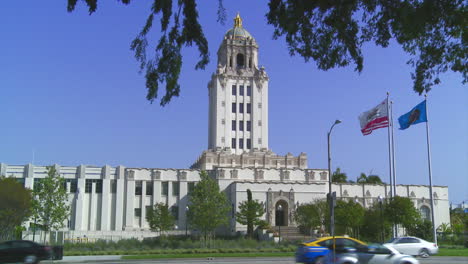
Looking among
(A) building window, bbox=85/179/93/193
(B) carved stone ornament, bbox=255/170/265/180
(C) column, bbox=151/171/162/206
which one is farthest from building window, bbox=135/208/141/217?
(B) carved stone ornament, bbox=255/170/265/180

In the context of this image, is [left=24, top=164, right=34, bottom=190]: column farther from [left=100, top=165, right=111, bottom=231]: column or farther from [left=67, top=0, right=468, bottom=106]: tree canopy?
[left=67, top=0, right=468, bottom=106]: tree canopy

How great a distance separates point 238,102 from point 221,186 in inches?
726

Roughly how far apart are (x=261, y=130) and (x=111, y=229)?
27.7 m

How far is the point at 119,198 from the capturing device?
208 ft

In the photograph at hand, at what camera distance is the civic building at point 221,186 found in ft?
201

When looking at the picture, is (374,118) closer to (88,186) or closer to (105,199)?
(105,199)

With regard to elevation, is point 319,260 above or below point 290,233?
above

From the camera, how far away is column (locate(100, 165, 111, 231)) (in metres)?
62.5

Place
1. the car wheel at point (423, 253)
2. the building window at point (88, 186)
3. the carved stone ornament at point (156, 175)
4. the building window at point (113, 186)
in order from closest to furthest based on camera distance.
→ the car wheel at point (423, 253) → the building window at point (88, 186) → the building window at point (113, 186) → the carved stone ornament at point (156, 175)

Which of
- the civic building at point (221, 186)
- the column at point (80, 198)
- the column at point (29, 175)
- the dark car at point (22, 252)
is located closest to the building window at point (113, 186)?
the civic building at point (221, 186)

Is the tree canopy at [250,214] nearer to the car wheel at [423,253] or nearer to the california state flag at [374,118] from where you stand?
the california state flag at [374,118]

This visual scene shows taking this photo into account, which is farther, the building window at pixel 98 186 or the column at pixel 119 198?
the building window at pixel 98 186

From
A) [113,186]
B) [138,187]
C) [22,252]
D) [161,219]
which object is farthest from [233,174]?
[22,252]

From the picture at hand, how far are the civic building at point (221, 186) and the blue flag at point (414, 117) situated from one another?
22.7 metres
